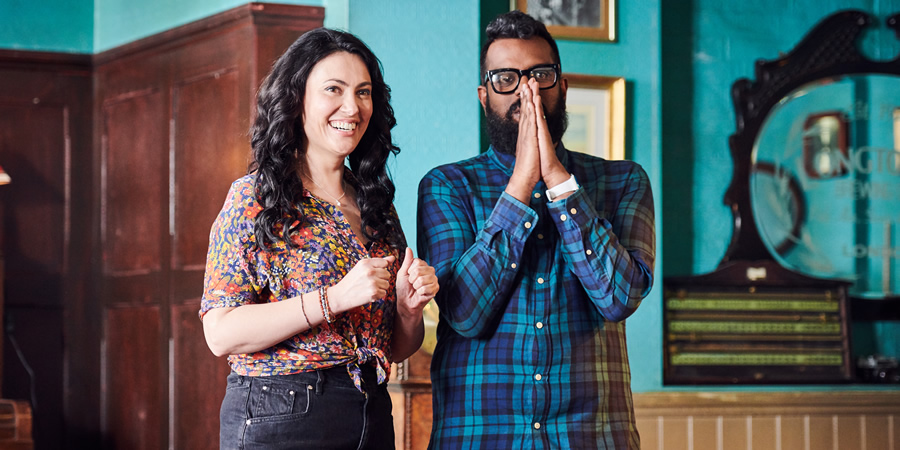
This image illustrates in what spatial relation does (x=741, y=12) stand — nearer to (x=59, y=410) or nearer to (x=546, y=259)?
(x=546, y=259)

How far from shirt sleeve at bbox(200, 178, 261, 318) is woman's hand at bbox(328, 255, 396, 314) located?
152 mm

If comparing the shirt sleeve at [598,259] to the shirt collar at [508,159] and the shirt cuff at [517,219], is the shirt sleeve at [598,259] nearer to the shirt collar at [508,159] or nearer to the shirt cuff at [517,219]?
the shirt cuff at [517,219]

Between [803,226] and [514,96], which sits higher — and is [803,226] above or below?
below

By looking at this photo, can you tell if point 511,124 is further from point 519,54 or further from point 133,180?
point 133,180

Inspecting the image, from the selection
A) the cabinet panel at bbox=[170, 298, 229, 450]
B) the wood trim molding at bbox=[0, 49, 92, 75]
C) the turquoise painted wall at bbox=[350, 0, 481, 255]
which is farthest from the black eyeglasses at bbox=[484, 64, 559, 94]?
the wood trim molding at bbox=[0, 49, 92, 75]

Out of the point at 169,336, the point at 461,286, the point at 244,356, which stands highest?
the point at 461,286

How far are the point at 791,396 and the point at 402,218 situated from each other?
1.90m

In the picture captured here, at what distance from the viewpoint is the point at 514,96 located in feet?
6.35

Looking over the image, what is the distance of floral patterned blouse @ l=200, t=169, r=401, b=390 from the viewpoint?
1668mm

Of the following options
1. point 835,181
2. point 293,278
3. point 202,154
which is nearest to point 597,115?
point 835,181

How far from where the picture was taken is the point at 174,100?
15.7 ft

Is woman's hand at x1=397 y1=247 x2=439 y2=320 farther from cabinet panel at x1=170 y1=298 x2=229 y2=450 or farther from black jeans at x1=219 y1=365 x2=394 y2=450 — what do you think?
cabinet panel at x1=170 y1=298 x2=229 y2=450

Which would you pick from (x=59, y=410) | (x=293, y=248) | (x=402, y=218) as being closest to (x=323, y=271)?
(x=293, y=248)

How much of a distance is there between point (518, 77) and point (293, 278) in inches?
24.6
